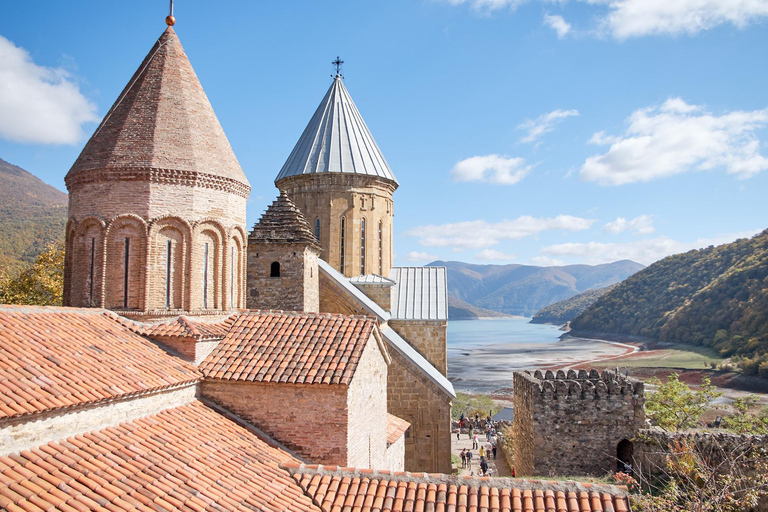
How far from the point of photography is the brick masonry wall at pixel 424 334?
15320mm

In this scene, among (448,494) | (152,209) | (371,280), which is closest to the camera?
(448,494)

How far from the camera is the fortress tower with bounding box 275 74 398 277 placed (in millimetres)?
16469

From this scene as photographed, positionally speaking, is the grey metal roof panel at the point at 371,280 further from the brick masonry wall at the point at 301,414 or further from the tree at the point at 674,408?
the tree at the point at 674,408

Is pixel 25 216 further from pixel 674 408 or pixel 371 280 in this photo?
pixel 674 408

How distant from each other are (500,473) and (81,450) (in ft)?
46.6

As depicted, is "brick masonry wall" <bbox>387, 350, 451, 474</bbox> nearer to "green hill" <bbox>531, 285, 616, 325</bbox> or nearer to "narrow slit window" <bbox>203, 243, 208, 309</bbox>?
"narrow slit window" <bbox>203, 243, 208, 309</bbox>

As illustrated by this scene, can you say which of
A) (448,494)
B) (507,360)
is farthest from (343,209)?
(507,360)

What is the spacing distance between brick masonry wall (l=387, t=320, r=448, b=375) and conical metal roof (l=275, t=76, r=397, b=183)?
4813 millimetres

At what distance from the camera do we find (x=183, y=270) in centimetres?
870

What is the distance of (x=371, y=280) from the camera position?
15.9 m

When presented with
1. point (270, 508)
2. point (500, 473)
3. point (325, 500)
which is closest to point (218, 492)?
point (270, 508)

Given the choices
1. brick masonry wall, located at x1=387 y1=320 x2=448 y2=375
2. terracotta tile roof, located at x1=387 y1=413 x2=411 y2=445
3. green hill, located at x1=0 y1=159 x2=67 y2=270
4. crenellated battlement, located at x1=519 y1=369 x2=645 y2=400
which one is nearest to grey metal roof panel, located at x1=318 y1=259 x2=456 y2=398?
brick masonry wall, located at x1=387 y1=320 x2=448 y2=375

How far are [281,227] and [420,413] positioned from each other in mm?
5500

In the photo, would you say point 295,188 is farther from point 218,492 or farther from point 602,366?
point 602,366
